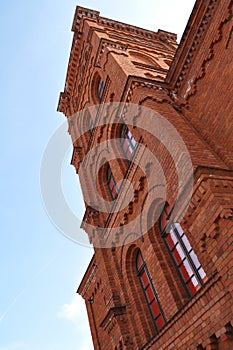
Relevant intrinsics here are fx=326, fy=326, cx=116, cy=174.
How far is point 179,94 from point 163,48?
8023 mm

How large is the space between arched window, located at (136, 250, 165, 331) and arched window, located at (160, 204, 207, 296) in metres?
1.11

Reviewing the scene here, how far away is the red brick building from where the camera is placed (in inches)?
204

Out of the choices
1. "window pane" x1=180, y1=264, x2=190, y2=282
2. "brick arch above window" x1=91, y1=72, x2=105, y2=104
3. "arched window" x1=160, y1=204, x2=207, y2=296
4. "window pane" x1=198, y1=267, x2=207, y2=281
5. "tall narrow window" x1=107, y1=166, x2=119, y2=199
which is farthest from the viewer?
"brick arch above window" x1=91, y1=72, x2=105, y2=104

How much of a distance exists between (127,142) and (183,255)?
4515mm

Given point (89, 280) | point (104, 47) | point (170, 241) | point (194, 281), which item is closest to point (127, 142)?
point (170, 241)

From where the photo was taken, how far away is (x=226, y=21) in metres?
7.51

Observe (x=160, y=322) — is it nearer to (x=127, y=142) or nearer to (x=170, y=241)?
(x=170, y=241)

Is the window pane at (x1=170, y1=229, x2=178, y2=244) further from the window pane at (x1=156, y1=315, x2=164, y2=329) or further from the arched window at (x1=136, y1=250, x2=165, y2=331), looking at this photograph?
the window pane at (x1=156, y1=315, x2=164, y2=329)

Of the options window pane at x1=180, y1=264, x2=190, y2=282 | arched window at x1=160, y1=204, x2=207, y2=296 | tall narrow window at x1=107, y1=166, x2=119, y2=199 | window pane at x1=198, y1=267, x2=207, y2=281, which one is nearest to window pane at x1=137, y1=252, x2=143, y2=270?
arched window at x1=160, y1=204, x2=207, y2=296

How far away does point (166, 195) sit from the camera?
6.75m

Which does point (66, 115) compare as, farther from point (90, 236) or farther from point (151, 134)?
point (151, 134)

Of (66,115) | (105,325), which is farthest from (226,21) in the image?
(66,115)

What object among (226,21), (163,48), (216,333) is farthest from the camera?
(163,48)

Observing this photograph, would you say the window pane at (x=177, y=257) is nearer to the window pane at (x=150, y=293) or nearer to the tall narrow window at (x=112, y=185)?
the window pane at (x=150, y=293)
